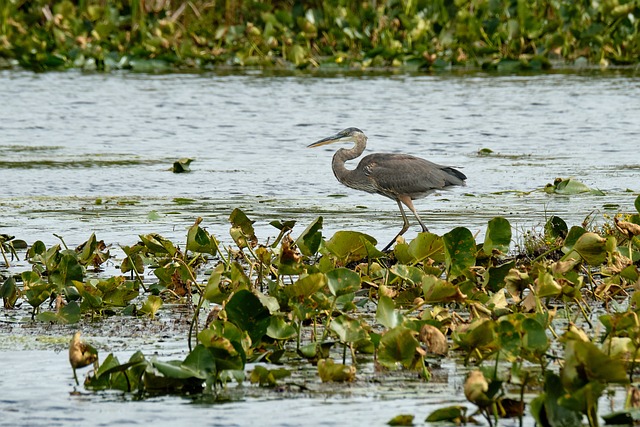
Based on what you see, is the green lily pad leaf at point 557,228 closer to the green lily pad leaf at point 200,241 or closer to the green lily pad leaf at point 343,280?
the green lily pad leaf at point 200,241

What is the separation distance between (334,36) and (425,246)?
600 inches

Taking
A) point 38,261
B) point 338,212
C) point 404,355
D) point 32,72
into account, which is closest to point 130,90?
point 32,72

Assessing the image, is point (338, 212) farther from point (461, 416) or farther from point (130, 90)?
point (130, 90)

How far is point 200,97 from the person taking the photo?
17641 mm

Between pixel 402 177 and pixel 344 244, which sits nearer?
pixel 344 244

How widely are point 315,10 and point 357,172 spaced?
513 inches

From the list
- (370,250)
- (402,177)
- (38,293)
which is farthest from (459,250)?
(402,177)

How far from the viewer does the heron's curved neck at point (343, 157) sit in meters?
8.93

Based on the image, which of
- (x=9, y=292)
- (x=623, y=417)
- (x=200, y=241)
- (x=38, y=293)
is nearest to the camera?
(x=623, y=417)

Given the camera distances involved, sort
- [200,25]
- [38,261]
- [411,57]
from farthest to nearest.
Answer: [200,25] < [411,57] < [38,261]

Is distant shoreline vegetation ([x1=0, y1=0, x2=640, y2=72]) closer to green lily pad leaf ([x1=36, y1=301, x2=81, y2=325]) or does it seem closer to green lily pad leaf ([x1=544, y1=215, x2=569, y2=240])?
green lily pad leaf ([x1=544, y1=215, x2=569, y2=240])

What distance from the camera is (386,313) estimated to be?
5.25 m

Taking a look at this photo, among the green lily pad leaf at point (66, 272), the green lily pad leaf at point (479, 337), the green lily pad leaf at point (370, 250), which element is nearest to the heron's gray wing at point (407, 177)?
the green lily pad leaf at point (370, 250)

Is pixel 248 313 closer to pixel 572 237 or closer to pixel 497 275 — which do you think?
pixel 497 275
